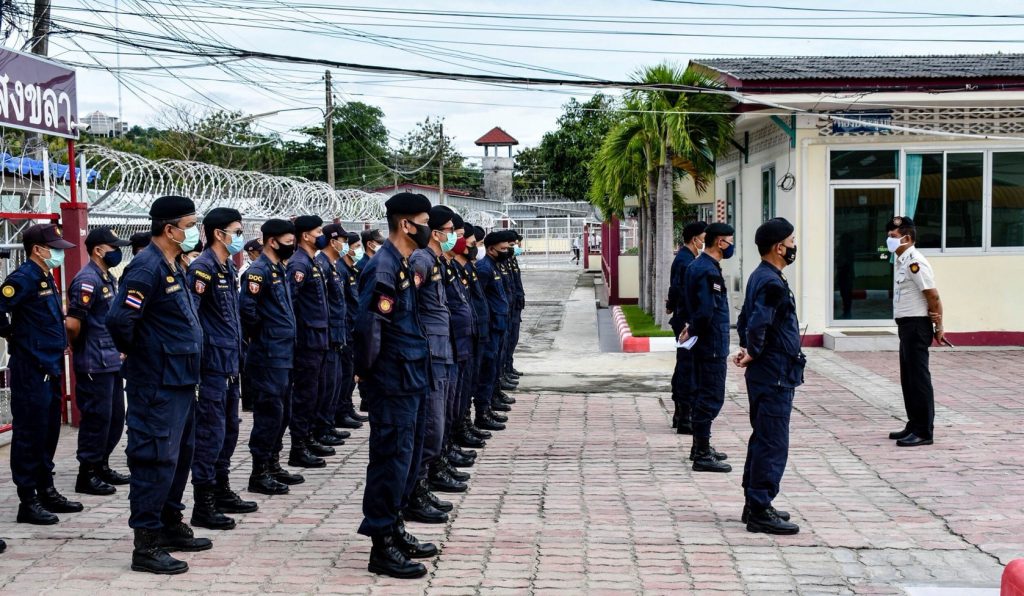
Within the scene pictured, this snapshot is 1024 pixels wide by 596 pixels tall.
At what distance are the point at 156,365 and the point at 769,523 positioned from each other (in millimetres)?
3606

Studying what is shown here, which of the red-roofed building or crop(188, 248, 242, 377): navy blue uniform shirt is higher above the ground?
the red-roofed building

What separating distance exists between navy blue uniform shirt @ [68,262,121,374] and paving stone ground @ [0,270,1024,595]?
943 mm

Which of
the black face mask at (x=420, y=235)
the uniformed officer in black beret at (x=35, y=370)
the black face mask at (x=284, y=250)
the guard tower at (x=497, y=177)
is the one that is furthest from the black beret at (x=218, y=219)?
the guard tower at (x=497, y=177)

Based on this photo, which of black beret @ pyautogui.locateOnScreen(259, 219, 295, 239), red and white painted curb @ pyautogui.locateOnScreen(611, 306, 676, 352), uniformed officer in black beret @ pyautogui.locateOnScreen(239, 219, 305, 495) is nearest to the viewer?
uniformed officer in black beret @ pyautogui.locateOnScreen(239, 219, 305, 495)

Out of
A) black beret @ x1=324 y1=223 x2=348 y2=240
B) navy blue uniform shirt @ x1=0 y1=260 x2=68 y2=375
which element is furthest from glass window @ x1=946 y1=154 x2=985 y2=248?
navy blue uniform shirt @ x1=0 y1=260 x2=68 y2=375

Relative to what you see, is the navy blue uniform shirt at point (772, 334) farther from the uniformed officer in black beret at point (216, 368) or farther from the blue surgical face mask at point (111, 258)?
the blue surgical face mask at point (111, 258)

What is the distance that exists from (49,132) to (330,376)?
3706 millimetres

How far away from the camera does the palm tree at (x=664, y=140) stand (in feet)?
51.1

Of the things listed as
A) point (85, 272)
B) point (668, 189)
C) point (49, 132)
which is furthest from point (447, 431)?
point (668, 189)

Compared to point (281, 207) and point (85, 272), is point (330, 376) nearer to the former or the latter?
point (85, 272)

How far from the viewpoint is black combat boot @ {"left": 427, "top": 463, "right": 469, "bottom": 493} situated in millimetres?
7078

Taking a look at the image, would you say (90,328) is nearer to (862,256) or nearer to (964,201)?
(862,256)

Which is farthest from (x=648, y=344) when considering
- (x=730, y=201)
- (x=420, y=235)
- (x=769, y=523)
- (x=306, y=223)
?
(x=420, y=235)

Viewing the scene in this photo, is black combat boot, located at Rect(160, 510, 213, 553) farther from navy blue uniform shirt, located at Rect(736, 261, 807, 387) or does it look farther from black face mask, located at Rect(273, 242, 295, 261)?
navy blue uniform shirt, located at Rect(736, 261, 807, 387)
